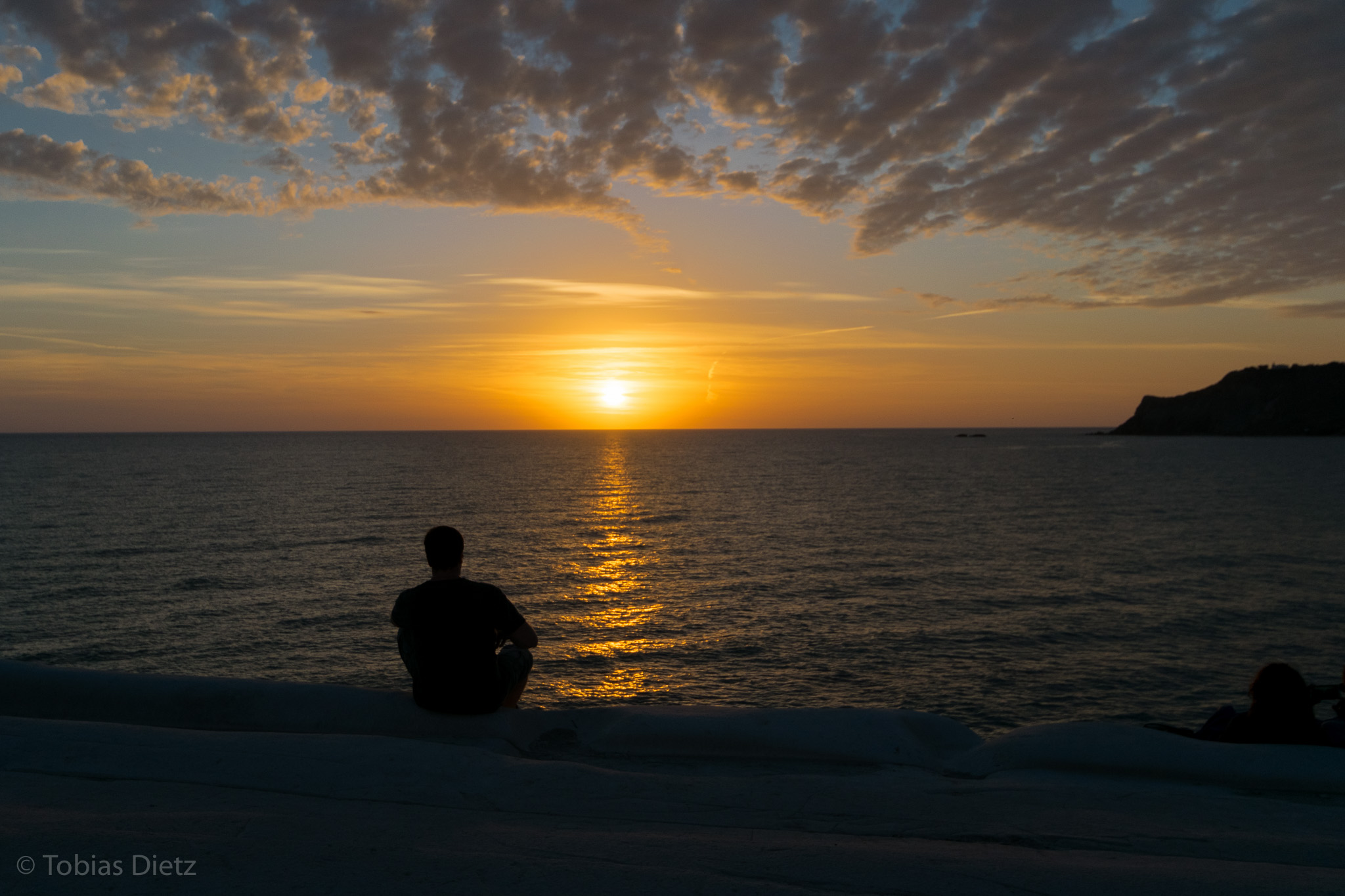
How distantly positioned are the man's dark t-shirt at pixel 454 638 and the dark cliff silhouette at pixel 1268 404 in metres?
220

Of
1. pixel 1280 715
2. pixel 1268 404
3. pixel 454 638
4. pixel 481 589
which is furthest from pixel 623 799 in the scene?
pixel 1268 404

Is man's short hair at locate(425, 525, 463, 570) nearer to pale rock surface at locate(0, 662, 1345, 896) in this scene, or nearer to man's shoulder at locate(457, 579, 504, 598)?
man's shoulder at locate(457, 579, 504, 598)

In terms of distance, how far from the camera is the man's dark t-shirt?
591 cm

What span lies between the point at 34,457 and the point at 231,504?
111m

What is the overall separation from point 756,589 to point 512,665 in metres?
20.2

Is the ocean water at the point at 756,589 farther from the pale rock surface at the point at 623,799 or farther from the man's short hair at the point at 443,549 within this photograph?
the man's short hair at the point at 443,549

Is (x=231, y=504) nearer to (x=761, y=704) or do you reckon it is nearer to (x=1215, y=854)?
(x=761, y=704)

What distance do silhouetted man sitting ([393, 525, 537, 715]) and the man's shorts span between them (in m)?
0.12

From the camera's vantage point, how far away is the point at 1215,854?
158 inches

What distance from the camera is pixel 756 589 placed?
2589cm

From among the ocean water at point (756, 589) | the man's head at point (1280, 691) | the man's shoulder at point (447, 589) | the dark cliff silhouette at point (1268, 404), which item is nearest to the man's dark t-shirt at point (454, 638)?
the man's shoulder at point (447, 589)

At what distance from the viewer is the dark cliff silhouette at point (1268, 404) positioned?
551ft

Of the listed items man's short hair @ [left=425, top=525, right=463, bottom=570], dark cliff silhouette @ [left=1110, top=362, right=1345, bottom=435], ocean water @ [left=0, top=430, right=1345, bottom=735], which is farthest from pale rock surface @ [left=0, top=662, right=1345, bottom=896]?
dark cliff silhouette @ [left=1110, top=362, right=1345, bottom=435]

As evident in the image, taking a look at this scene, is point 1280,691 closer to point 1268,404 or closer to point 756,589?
point 756,589
